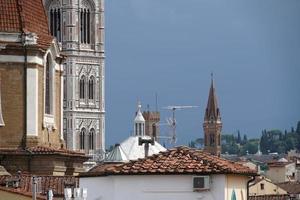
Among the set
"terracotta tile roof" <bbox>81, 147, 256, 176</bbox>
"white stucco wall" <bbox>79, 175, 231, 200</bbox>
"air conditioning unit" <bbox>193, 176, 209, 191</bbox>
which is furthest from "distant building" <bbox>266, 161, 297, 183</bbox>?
"air conditioning unit" <bbox>193, 176, 209, 191</bbox>

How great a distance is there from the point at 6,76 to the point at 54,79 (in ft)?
9.91

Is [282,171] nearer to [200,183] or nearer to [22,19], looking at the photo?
[22,19]

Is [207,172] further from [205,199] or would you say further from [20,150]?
[20,150]

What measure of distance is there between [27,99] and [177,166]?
30.0 m

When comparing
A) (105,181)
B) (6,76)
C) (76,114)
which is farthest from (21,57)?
(76,114)

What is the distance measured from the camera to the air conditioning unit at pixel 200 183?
3002 cm

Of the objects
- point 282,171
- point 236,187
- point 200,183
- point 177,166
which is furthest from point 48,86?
point 282,171

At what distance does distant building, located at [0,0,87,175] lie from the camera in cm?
5888

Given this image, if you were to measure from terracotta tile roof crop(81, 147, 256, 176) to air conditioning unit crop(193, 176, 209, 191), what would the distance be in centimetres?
13

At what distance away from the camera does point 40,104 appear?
6088cm

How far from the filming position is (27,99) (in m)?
60.0

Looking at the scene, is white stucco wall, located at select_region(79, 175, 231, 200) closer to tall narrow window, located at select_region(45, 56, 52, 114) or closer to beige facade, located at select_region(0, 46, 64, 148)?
beige facade, located at select_region(0, 46, 64, 148)

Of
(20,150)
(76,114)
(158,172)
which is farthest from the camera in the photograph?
(76,114)

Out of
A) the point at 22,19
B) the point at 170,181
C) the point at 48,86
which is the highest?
the point at 22,19
